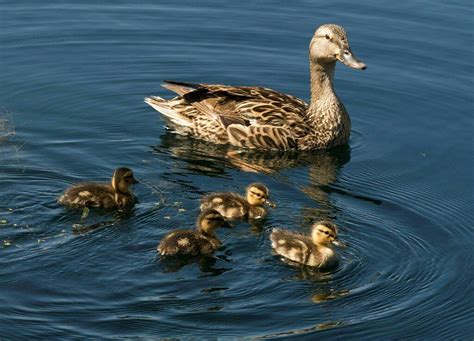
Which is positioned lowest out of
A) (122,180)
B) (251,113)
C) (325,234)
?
(325,234)

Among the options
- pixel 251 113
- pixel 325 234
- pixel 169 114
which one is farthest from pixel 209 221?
pixel 169 114

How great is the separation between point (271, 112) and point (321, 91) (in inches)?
25.1

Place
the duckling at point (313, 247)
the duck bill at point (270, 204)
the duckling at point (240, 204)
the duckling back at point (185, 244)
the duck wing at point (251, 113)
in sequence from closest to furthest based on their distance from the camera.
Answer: the duckling back at point (185, 244) < the duckling at point (313, 247) < the duckling at point (240, 204) < the duck bill at point (270, 204) < the duck wing at point (251, 113)

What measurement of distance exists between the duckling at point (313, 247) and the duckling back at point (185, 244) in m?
0.55

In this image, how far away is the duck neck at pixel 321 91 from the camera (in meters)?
12.4

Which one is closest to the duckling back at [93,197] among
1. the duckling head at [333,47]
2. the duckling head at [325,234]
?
the duckling head at [325,234]

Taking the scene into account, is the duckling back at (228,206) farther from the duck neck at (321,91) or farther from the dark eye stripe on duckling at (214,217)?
the duck neck at (321,91)

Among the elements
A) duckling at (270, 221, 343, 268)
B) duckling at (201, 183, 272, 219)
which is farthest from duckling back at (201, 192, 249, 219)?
duckling at (270, 221, 343, 268)

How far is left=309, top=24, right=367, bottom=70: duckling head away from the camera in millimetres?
12398

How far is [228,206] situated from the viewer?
10.4m

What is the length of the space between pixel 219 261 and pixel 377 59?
551 cm

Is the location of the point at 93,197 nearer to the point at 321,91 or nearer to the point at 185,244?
the point at 185,244

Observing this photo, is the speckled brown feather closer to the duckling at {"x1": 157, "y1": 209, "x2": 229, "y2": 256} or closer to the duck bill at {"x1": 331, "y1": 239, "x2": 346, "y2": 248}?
the duckling at {"x1": 157, "y1": 209, "x2": 229, "y2": 256}

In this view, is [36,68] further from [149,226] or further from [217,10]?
[149,226]
